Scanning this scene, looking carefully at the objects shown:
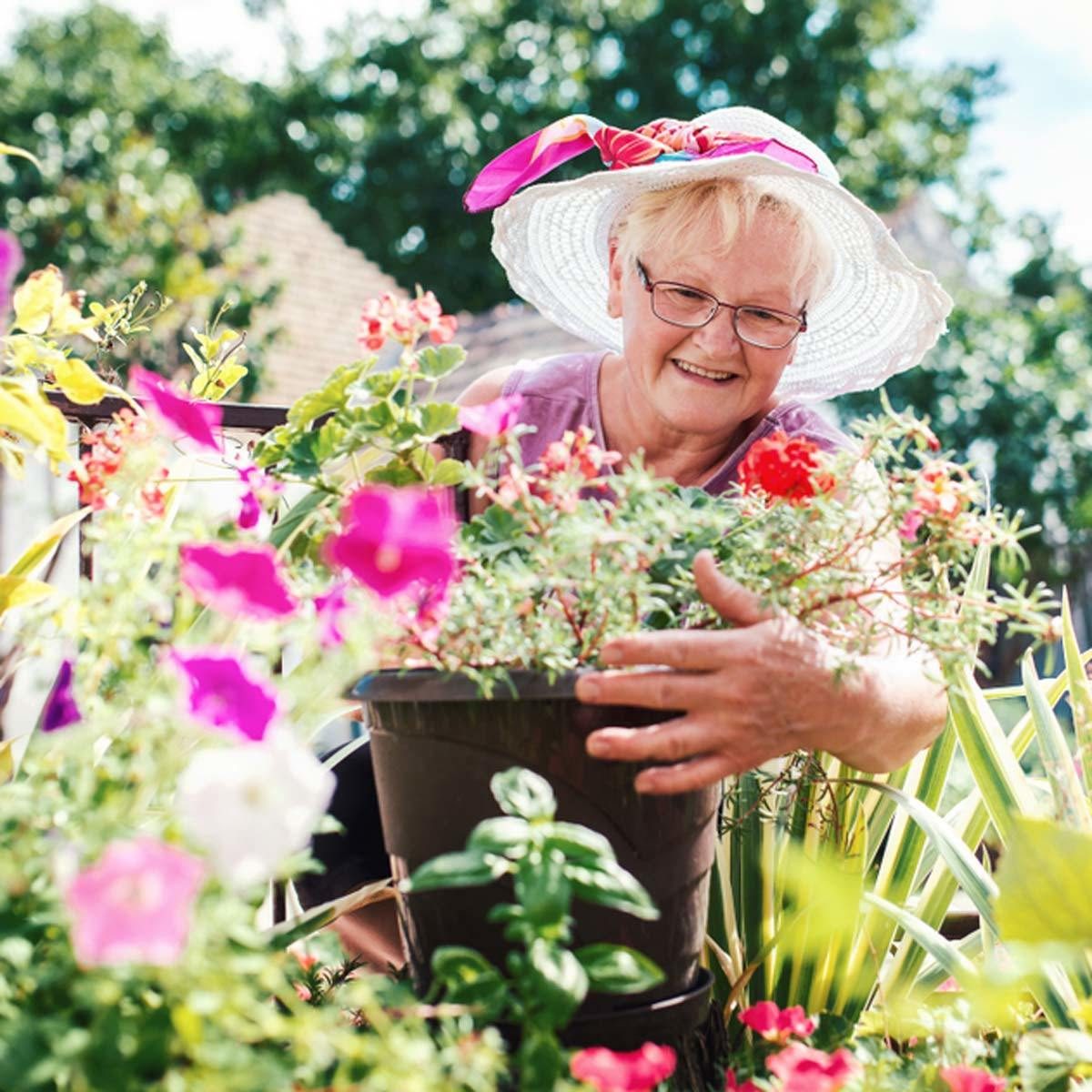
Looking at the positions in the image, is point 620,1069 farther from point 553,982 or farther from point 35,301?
point 35,301

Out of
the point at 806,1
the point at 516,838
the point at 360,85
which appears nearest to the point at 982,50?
the point at 806,1

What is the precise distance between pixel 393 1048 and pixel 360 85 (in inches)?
925

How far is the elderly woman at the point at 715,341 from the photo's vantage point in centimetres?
107

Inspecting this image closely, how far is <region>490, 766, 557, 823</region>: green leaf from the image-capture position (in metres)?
0.90

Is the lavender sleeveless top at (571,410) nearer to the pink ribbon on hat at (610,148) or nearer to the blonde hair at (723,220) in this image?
the blonde hair at (723,220)

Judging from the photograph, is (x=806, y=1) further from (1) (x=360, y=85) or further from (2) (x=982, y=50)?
(1) (x=360, y=85)

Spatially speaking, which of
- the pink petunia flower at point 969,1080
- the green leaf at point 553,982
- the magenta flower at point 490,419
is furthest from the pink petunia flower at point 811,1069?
the magenta flower at point 490,419

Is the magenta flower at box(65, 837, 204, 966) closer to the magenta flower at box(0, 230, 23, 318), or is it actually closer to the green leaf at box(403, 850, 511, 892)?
the green leaf at box(403, 850, 511, 892)

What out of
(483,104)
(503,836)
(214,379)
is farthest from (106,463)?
(483,104)

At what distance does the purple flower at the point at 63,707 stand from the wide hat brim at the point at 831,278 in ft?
3.45

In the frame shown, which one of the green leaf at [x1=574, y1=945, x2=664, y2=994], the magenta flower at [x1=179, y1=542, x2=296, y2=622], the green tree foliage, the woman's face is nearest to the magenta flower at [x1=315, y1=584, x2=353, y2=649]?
the magenta flower at [x1=179, y1=542, x2=296, y2=622]

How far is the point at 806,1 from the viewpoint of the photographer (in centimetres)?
2091

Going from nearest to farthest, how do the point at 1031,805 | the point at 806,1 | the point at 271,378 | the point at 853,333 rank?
the point at 1031,805, the point at 853,333, the point at 271,378, the point at 806,1

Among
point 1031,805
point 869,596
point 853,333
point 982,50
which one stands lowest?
point 1031,805
